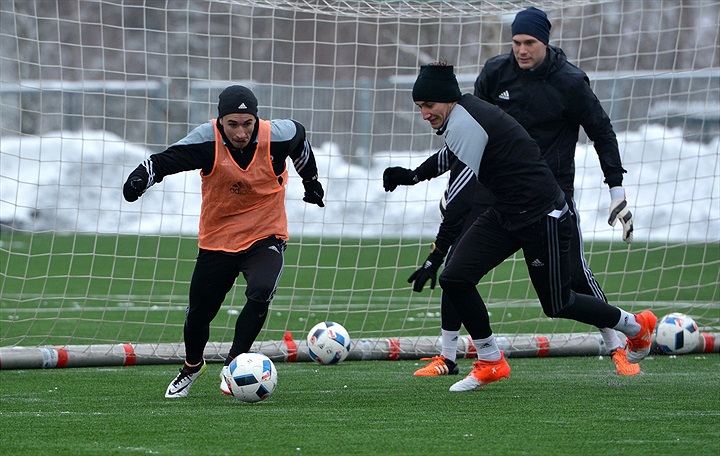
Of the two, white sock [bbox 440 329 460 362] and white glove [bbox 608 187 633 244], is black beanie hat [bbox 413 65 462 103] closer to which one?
white glove [bbox 608 187 633 244]

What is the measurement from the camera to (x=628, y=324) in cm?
704

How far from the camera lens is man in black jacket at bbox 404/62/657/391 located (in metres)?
6.12

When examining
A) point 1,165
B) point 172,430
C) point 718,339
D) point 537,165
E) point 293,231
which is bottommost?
point 293,231

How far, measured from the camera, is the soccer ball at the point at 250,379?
5.99 m

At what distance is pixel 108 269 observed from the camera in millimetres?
15164

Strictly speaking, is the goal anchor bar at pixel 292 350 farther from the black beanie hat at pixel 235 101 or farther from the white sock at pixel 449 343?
the black beanie hat at pixel 235 101

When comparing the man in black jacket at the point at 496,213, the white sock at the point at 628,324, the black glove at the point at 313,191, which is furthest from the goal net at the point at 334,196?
the man in black jacket at the point at 496,213

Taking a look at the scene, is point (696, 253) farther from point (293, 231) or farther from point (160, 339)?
point (160, 339)

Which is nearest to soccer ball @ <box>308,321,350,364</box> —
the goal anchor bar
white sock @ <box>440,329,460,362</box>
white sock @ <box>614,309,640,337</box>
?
the goal anchor bar

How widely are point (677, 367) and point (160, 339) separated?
160 inches

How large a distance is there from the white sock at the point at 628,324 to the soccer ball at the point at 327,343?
201cm

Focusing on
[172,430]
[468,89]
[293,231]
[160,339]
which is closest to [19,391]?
[172,430]

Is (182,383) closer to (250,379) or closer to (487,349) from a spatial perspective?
(250,379)

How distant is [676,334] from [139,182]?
4276 mm
